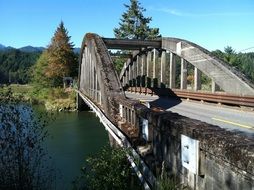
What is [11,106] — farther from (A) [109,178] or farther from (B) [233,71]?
(B) [233,71]

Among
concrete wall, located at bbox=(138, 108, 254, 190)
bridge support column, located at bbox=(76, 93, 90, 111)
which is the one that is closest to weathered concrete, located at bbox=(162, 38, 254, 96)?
concrete wall, located at bbox=(138, 108, 254, 190)

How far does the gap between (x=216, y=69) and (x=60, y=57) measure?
5333cm

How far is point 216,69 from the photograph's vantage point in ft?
67.6

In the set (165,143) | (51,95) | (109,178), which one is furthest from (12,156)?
(51,95)

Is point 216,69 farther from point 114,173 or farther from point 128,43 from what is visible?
point 114,173

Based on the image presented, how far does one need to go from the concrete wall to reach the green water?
6.45 m

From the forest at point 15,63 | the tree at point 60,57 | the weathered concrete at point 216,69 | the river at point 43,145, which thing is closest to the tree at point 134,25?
the tree at point 60,57

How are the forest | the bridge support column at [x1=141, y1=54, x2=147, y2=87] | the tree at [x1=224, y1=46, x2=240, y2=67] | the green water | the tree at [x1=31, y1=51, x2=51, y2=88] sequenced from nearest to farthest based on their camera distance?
the green water → the bridge support column at [x1=141, y1=54, x2=147, y2=87] → the tree at [x1=224, y1=46, x2=240, y2=67] → the tree at [x1=31, y1=51, x2=51, y2=88] → the forest

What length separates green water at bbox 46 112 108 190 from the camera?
17.5m

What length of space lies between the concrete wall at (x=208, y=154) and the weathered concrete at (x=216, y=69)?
1260 cm

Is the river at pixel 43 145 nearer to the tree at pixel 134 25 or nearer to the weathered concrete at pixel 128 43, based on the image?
the weathered concrete at pixel 128 43

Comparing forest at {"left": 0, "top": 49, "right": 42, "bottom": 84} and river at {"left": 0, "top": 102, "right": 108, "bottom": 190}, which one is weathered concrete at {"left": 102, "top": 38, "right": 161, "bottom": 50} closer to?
river at {"left": 0, "top": 102, "right": 108, "bottom": 190}

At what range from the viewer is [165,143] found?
22.3 feet

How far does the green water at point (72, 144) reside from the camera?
17480 millimetres
